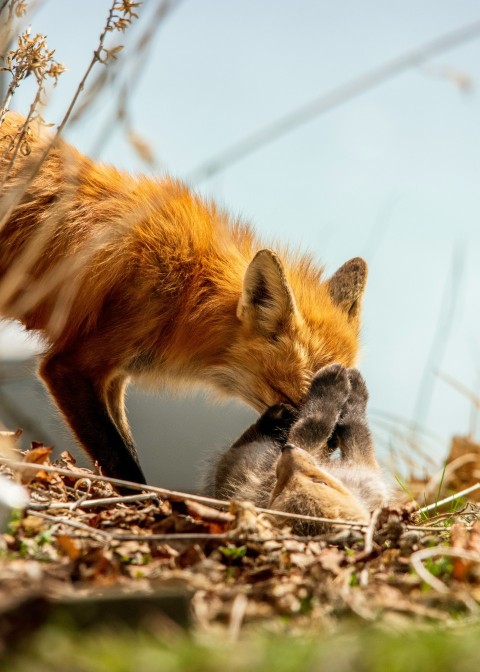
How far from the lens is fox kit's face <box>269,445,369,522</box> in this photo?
4.06 m

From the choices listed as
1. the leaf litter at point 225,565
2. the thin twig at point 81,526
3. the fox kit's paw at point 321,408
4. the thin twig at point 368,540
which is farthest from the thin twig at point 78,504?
the thin twig at point 368,540

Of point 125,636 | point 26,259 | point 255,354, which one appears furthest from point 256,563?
point 255,354

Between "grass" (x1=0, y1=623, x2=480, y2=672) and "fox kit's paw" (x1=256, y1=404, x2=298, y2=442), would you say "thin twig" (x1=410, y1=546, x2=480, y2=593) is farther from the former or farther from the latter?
"fox kit's paw" (x1=256, y1=404, x2=298, y2=442)

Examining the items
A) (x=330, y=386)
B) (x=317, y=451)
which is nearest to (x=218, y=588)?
(x=317, y=451)

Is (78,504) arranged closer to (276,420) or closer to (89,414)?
(89,414)

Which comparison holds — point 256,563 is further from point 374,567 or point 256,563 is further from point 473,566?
point 473,566

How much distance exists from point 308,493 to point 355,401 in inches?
54.9

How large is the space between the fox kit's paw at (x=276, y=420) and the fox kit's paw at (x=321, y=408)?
0.20 m

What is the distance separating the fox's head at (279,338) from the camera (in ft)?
17.9

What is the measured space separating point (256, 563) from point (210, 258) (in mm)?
2940

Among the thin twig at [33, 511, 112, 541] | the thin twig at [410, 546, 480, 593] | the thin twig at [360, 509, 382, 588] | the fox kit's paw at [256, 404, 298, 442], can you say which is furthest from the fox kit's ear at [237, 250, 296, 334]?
the thin twig at [410, 546, 480, 593]

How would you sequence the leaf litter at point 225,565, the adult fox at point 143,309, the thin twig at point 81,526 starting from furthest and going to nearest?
the adult fox at point 143,309 < the thin twig at point 81,526 < the leaf litter at point 225,565

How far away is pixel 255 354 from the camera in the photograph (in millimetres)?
5680

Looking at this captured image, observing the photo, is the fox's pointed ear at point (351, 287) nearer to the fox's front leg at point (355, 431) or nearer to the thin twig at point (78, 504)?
the fox's front leg at point (355, 431)
